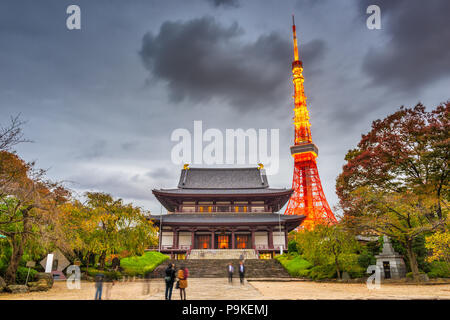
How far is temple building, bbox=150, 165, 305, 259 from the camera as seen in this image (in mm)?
35312

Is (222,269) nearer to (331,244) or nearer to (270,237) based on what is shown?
(331,244)

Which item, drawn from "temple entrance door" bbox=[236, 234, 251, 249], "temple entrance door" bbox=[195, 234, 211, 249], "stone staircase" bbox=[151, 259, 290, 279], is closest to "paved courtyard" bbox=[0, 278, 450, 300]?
"stone staircase" bbox=[151, 259, 290, 279]

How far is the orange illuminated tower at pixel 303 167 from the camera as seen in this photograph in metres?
47.4

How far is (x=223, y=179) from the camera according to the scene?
155 ft

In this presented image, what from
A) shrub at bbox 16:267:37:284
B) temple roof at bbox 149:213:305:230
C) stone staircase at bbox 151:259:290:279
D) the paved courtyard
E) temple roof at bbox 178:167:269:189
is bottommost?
stone staircase at bbox 151:259:290:279

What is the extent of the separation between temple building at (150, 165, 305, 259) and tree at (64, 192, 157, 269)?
12974 millimetres

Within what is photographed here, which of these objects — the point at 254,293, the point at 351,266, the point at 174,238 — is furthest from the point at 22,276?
the point at 174,238

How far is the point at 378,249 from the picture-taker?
23078 mm

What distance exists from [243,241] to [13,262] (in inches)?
1078

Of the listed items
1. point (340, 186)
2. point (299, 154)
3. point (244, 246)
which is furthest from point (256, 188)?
point (340, 186)

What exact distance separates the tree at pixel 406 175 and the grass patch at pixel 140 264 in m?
17.1

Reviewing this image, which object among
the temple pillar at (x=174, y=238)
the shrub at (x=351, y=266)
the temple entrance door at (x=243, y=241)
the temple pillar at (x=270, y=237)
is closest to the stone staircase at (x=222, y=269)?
the shrub at (x=351, y=266)

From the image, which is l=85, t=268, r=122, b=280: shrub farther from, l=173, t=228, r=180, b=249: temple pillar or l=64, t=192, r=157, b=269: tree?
l=173, t=228, r=180, b=249: temple pillar

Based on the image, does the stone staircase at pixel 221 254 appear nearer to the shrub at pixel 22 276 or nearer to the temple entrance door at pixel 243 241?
the temple entrance door at pixel 243 241
